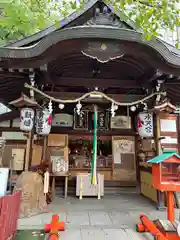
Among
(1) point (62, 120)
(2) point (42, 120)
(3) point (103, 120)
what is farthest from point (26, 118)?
(3) point (103, 120)

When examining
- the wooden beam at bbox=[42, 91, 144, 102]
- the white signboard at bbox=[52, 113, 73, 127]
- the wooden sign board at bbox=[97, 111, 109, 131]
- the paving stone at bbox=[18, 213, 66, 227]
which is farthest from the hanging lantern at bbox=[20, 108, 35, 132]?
the wooden sign board at bbox=[97, 111, 109, 131]

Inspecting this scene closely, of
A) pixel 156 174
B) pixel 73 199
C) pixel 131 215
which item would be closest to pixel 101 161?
pixel 73 199

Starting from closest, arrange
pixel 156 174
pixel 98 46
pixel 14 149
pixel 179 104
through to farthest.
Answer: pixel 156 174
pixel 98 46
pixel 179 104
pixel 14 149

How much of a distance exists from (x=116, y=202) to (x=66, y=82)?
4565mm

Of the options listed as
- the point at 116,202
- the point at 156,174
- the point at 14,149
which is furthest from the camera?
the point at 14,149

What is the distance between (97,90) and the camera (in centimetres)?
626

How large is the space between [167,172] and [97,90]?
3.42m

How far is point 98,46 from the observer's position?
481cm

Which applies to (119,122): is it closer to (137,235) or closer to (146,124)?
(146,124)

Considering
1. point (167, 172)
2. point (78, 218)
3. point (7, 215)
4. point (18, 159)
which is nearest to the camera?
point (7, 215)

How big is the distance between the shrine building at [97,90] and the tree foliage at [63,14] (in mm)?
514

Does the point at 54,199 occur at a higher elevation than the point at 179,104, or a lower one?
lower

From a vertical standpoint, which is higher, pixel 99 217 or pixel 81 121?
pixel 81 121

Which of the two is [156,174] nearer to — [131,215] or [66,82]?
[131,215]
